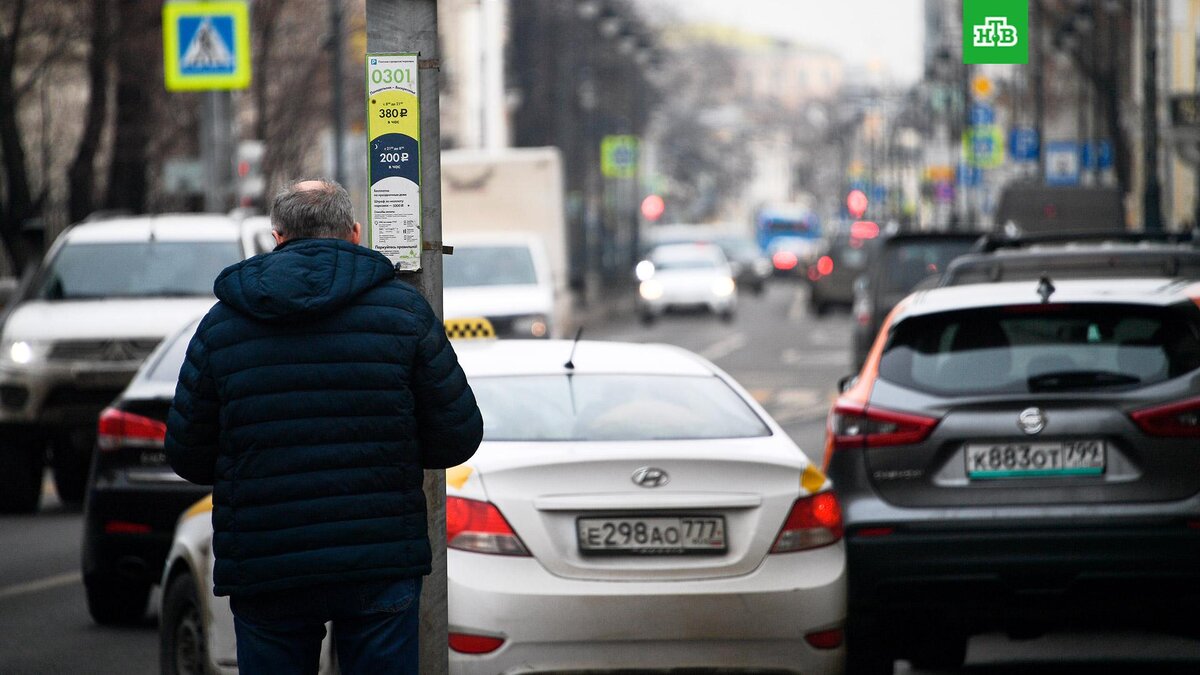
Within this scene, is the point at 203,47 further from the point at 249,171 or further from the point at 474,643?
the point at 474,643

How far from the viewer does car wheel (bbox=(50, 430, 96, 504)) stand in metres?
15.5

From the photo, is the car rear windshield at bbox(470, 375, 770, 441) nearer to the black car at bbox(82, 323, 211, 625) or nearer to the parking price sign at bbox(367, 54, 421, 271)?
the parking price sign at bbox(367, 54, 421, 271)

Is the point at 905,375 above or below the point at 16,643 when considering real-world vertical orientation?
above

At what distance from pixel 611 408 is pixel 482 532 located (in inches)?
38.1

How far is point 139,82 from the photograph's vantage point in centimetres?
3075

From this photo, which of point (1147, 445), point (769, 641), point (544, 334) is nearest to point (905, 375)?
point (1147, 445)

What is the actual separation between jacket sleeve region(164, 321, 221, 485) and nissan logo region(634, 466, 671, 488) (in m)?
2.03

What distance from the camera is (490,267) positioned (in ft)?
77.4

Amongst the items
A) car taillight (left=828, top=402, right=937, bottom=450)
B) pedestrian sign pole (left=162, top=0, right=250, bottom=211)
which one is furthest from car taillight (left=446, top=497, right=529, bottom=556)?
pedestrian sign pole (left=162, top=0, right=250, bottom=211)

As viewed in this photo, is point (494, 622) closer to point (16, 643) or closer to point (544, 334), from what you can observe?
point (16, 643)

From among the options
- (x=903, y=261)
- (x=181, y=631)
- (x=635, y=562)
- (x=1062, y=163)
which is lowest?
(x=181, y=631)

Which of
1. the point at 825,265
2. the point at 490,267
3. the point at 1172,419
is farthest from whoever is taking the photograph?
the point at 825,265

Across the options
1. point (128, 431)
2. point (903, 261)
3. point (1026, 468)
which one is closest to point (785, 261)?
point (903, 261)

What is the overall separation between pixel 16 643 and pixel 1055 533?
14.5 ft
